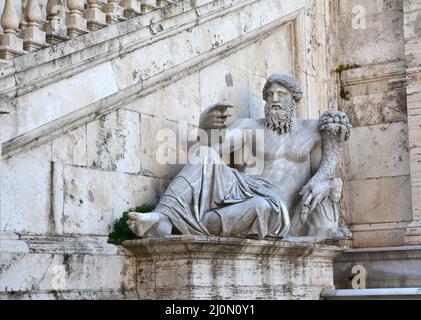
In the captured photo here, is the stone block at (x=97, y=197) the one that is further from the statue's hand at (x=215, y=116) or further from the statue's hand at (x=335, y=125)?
the statue's hand at (x=335, y=125)

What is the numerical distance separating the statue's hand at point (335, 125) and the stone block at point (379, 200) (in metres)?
2.20

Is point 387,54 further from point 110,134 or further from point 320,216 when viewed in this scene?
point 110,134

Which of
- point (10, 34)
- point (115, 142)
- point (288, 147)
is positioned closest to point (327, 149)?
point (288, 147)

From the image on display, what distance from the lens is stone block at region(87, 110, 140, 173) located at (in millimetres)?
8516

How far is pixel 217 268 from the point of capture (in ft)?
27.4

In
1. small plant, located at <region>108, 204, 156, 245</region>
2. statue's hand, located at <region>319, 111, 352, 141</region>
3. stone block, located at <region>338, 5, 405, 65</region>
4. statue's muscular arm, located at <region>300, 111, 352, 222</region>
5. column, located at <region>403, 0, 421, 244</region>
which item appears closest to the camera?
small plant, located at <region>108, 204, 156, 245</region>

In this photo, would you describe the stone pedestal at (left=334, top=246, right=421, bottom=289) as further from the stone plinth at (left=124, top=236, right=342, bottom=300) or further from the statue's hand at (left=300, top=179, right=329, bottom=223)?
the stone plinth at (left=124, top=236, right=342, bottom=300)

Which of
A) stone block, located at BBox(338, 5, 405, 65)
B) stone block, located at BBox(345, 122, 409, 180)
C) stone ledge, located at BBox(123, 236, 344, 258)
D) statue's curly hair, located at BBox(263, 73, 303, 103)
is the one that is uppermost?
stone block, located at BBox(338, 5, 405, 65)

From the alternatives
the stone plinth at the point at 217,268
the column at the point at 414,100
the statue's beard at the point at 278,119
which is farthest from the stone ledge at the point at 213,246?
the column at the point at 414,100

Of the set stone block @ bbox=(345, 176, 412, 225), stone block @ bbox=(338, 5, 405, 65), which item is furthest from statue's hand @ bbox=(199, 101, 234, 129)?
stone block @ bbox=(338, 5, 405, 65)

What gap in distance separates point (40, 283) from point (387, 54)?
5930 millimetres

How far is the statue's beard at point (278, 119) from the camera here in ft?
31.5

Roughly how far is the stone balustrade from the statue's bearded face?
1.47 metres

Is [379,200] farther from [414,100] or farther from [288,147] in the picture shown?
[288,147]
